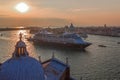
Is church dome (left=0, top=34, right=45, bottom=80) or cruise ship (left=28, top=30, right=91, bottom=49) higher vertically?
church dome (left=0, top=34, right=45, bottom=80)

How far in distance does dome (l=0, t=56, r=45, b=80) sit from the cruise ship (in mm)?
47992

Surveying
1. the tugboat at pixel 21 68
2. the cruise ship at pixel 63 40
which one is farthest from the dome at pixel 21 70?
the cruise ship at pixel 63 40

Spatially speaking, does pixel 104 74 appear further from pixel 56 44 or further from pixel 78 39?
pixel 56 44

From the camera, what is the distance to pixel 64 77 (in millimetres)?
27016

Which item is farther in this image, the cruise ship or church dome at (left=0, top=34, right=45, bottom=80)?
the cruise ship

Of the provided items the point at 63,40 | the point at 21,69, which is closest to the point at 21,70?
the point at 21,69

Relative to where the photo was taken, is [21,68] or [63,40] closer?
[21,68]

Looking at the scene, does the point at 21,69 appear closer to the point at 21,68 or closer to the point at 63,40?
the point at 21,68

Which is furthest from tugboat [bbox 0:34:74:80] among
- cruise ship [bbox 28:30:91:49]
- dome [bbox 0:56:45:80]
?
cruise ship [bbox 28:30:91:49]

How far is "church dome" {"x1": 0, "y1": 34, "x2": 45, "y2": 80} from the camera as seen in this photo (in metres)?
20.0

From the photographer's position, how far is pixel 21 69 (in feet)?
66.2

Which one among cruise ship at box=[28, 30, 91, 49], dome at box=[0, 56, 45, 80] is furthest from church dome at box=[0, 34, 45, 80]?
cruise ship at box=[28, 30, 91, 49]

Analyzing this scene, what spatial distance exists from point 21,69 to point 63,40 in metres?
56.8

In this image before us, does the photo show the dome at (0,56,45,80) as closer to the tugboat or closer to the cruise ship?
the tugboat
